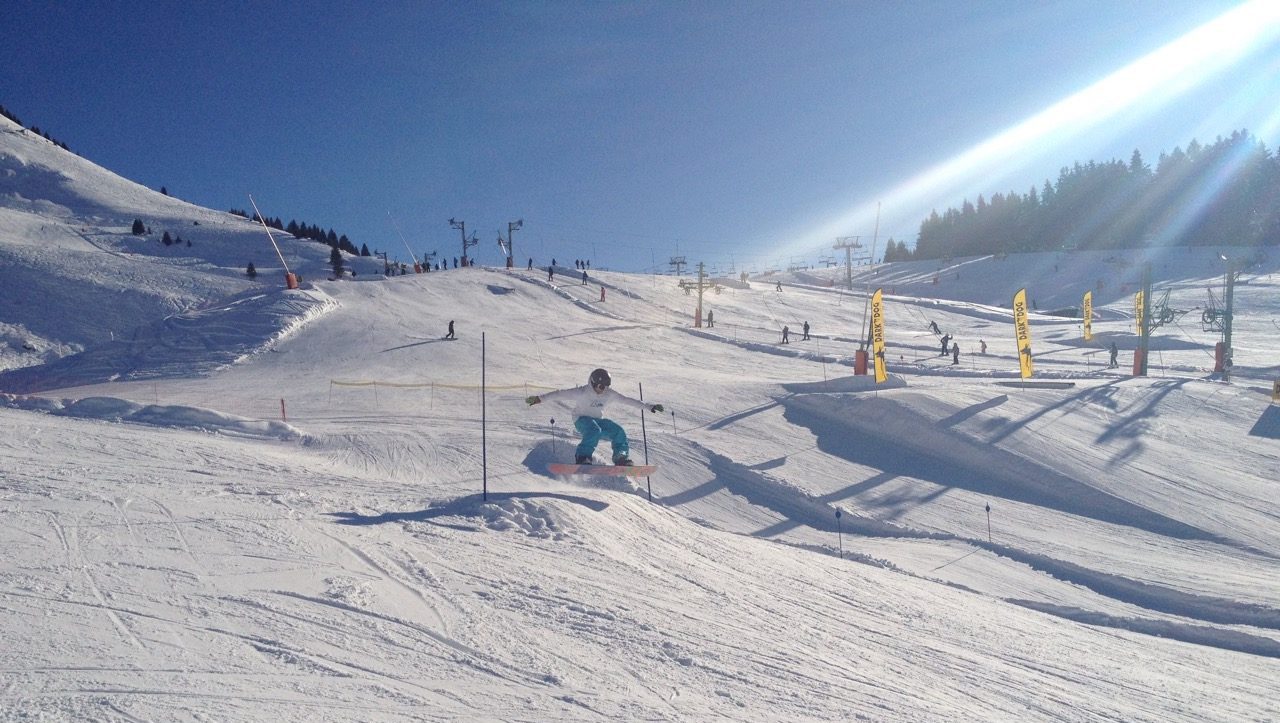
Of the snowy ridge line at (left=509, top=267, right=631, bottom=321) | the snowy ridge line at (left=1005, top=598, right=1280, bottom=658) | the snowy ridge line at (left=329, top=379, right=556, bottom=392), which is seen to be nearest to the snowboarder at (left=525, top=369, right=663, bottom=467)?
the snowy ridge line at (left=1005, top=598, right=1280, bottom=658)

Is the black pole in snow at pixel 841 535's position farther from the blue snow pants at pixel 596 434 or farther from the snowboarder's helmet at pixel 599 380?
the snowboarder's helmet at pixel 599 380

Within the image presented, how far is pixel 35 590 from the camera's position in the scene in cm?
513

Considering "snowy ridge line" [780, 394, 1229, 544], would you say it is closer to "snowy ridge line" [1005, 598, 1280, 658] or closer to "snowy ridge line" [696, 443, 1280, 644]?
"snowy ridge line" [696, 443, 1280, 644]

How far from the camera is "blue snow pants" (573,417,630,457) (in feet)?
36.1

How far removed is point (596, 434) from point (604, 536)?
2783mm

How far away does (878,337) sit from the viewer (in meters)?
Result: 22.0

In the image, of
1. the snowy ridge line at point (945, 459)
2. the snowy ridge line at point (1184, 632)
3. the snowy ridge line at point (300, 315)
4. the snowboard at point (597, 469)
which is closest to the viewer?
the snowy ridge line at point (1184, 632)

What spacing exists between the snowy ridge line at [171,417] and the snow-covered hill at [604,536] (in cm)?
8

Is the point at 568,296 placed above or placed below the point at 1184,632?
above

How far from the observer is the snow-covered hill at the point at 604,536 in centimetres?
482

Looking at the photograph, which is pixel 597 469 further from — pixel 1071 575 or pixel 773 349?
pixel 773 349

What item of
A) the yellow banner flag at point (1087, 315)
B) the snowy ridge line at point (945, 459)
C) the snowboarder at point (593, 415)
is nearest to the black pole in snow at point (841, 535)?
the snowboarder at point (593, 415)

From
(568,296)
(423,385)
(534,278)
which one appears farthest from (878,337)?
(534,278)

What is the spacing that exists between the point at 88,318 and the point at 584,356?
25091 mm
